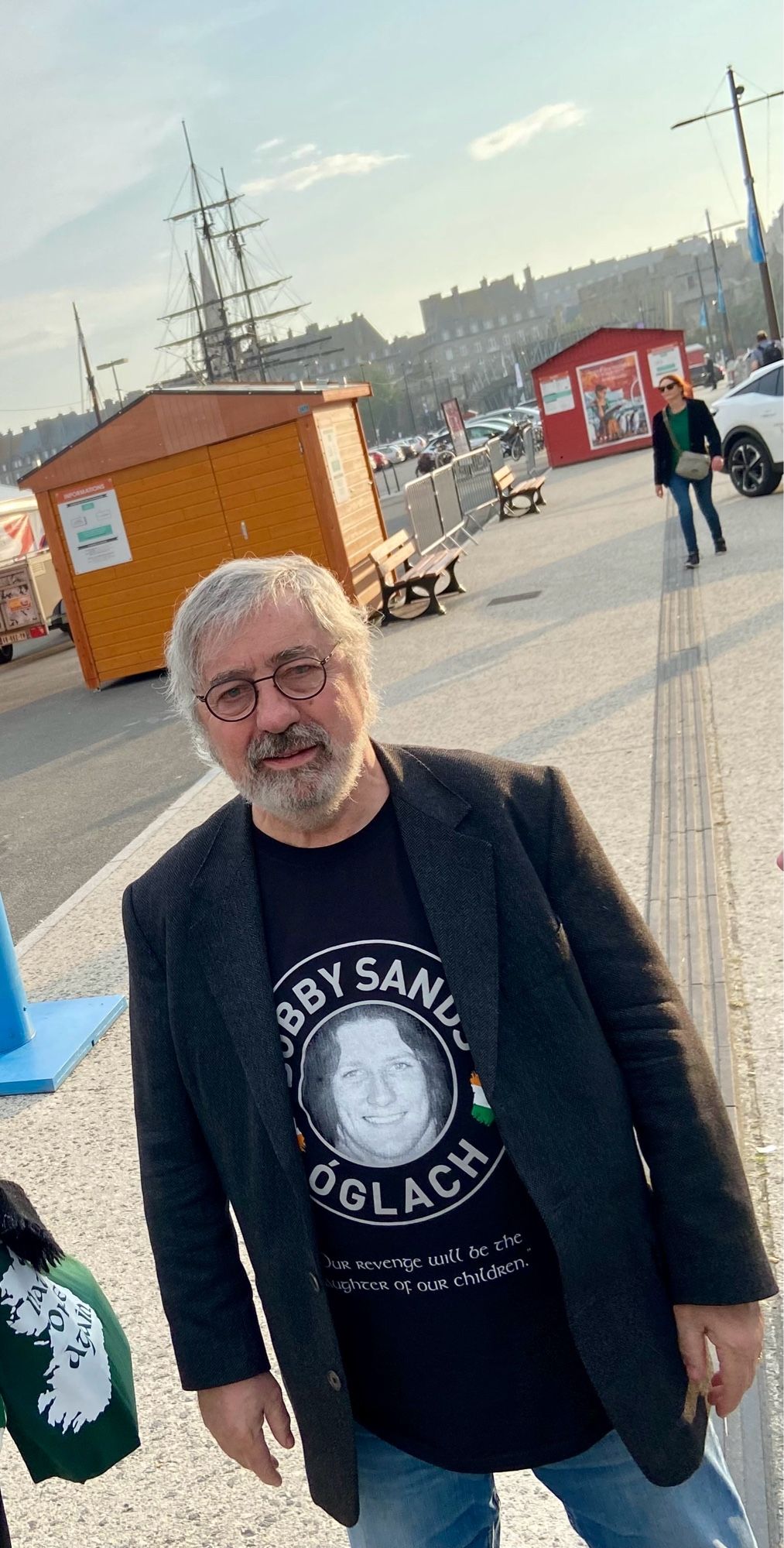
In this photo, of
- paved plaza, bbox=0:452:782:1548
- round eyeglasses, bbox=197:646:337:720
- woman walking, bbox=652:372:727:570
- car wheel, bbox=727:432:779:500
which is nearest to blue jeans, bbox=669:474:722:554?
woman walking, bbox=652:372:727:570

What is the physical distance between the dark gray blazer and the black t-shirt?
0.15 feet

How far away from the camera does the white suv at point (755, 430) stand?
1448 cm

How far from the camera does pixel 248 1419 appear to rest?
196cm

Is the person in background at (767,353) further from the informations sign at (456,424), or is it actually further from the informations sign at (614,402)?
the informations sign at (456,424)

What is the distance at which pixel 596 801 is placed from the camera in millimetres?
6172

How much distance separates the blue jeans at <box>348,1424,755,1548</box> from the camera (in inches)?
70.9

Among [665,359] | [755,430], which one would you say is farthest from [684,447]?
[665,359]

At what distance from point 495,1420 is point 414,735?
6684mm

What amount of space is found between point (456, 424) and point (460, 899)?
29.1 meters

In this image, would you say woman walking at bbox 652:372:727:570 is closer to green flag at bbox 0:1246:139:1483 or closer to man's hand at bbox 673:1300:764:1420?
man's hand at bbox 673:1300:764:1420

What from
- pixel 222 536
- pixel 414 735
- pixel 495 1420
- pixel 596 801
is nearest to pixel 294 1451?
pixel 495 1420

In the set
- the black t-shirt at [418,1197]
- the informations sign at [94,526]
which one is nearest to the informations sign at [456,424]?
the informations sign at [94,526]

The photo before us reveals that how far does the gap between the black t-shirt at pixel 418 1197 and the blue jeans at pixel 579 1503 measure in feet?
0.22

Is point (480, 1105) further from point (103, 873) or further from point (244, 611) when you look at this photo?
point (103, 873)
